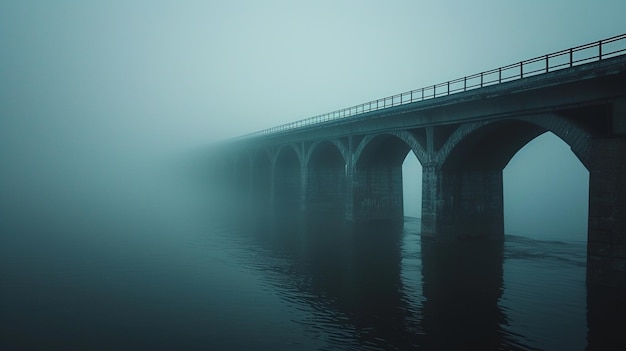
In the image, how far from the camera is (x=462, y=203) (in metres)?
31.6

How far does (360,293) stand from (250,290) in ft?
17.0

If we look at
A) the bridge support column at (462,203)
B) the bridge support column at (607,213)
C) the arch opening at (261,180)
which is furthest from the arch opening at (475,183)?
the arch opening at (261,180)

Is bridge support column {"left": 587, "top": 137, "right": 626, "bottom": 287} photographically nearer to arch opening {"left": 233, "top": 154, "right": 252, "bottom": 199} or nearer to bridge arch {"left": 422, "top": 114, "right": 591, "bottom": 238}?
bridge arch {"left": 422, "top": 114, "right": 591, "bottom": 238}

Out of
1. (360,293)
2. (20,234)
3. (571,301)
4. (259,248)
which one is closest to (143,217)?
(20,234)

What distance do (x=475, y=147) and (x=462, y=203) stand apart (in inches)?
170

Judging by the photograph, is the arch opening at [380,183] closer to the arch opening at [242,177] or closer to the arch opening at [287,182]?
the arch opening at [287,182]

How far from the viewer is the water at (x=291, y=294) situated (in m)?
14.3

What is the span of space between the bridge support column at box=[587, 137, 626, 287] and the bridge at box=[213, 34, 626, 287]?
4 cm

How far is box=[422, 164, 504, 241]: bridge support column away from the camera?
103 feet

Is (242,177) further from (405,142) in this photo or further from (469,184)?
(469,184)

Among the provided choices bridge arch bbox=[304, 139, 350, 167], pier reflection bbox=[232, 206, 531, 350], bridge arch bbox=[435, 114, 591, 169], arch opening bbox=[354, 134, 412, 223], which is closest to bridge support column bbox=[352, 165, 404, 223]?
arch opening bbox=[354, 134, 412, 223]

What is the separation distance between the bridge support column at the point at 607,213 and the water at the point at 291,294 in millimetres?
1614

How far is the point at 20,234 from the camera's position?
37.8 m

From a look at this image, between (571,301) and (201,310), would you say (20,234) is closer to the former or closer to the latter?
(201,310)
